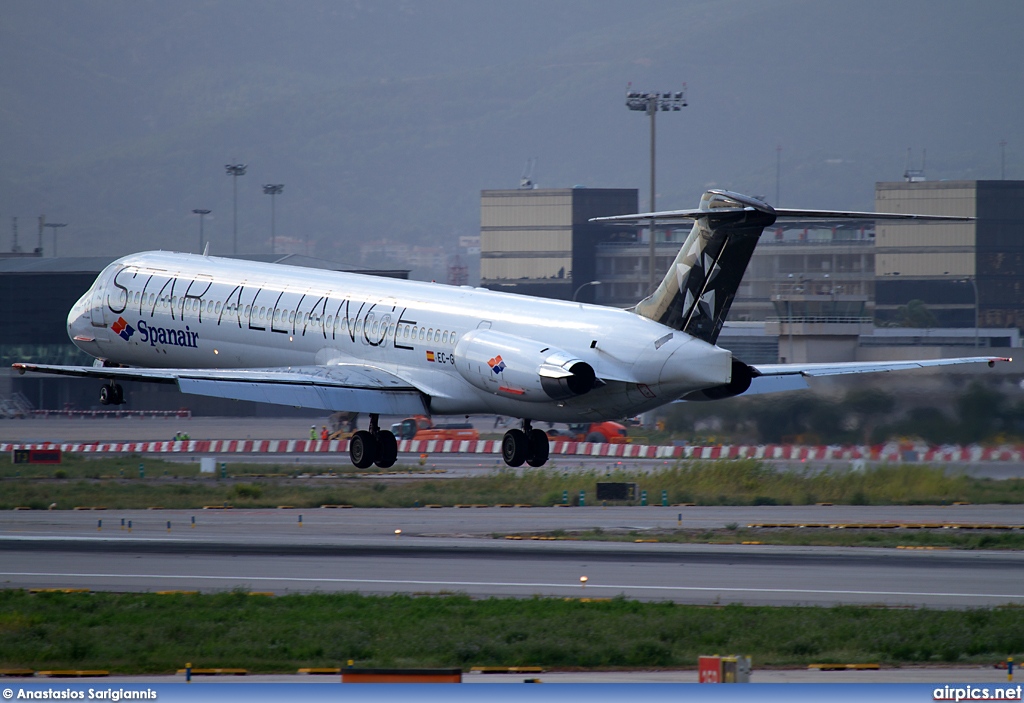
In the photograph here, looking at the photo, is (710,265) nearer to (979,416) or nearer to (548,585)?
(548,585)

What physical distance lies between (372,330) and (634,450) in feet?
95.8

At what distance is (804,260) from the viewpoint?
5797 inches

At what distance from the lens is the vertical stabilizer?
28922 millimetres

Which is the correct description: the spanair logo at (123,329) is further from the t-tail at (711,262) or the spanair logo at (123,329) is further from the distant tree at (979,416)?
the distant tree at (979,416)

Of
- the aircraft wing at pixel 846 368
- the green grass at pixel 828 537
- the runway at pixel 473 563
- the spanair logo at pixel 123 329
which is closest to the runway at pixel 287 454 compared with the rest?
the runway at pixel 473 563

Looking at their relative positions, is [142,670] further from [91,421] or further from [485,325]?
[91,421]

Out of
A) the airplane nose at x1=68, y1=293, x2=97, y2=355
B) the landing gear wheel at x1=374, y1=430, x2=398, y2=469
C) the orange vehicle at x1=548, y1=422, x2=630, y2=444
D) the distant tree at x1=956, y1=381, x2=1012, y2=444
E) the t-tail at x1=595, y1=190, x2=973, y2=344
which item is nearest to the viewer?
the t-tail at x1=595, y1=190, x2=973, y2=344

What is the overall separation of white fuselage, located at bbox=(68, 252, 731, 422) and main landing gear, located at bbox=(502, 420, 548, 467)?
1063 millimetres

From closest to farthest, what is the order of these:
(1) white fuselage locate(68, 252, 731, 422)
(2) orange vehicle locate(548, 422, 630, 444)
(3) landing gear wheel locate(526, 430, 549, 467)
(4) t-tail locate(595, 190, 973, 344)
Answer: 1. (4) t-tail locate(595, 190, 973, 344)
2. (1) white fuselage locate(68, 252, 731, 422)
3. (3) landing gear wheel locate(526, 430, 549, 467)
4. (2) orange vehicle locate(548, 422, 630, 444)

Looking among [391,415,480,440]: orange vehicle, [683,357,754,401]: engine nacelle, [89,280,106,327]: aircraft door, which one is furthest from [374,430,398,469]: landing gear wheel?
[391,415,480,440]: orange vehicle

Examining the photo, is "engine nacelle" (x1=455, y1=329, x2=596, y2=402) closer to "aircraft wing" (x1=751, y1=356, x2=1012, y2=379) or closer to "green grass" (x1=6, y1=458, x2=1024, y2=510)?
"aircraft wing" (x1=751, y1=356, x2=1012, y2=379)

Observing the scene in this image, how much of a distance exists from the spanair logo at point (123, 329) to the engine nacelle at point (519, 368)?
39.7 ft

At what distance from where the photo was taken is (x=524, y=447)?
33.3 meters

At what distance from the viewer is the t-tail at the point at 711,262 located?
28875mm
